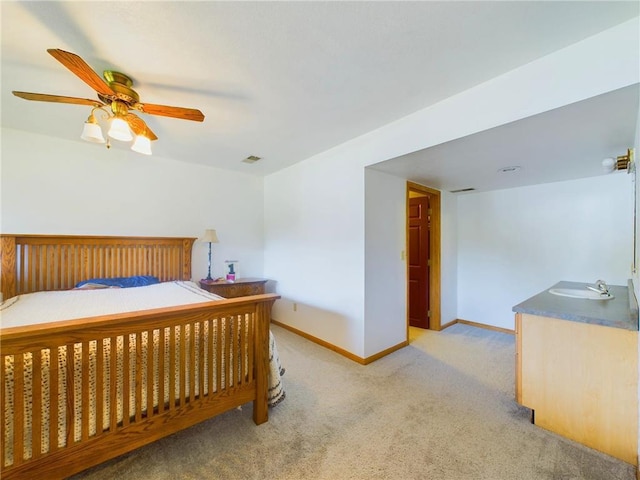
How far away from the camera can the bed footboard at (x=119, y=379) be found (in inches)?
44.9

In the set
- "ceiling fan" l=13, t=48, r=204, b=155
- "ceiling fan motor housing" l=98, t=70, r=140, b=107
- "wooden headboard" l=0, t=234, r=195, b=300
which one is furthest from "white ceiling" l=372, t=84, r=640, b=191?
"wooden headboard" l=0, t=234, r=195, b=300

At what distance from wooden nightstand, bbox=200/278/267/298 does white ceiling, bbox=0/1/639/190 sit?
1867 mm

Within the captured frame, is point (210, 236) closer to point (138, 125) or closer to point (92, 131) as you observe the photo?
point (138, 125)

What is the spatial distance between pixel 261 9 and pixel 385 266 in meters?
2.39

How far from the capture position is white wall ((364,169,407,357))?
109 inches

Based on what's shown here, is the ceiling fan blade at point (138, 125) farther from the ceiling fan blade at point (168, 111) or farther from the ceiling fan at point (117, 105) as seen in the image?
the ceiling fan blade at point (168, 111)

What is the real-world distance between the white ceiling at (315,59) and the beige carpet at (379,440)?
200 cm

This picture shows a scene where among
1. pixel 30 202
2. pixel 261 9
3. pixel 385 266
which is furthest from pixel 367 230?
pixel 30 202

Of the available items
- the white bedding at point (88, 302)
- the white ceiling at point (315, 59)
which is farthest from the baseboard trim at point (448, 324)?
the white bedding at point (88, 302)

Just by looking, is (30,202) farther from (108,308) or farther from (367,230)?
(367,230)

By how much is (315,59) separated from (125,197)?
2930 millimetres

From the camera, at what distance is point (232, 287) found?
11.4 feet

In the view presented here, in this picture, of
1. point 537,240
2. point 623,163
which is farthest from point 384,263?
point 537,240

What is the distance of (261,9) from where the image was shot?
4.12 feet
